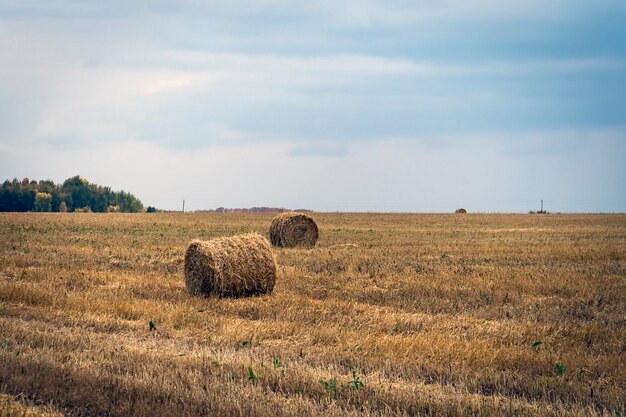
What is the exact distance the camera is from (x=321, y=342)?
11203mm

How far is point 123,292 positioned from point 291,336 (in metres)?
5.51

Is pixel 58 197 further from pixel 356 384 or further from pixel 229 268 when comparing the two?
pixel 356 384

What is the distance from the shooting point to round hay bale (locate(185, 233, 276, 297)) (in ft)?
53.6

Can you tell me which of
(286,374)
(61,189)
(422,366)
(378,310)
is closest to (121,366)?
(286,374)

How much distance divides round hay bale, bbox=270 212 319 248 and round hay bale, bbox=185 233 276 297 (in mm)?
13128

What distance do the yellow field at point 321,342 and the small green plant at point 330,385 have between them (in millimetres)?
43

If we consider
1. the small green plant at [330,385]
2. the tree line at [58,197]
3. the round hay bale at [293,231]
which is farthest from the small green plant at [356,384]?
the tree line at [58,197]

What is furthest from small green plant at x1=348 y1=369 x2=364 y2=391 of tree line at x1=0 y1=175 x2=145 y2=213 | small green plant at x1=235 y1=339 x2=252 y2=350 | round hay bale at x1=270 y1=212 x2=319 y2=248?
tree line at x1=0 y1=175 x2=145 y2=213

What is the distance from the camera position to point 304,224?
30.9 m

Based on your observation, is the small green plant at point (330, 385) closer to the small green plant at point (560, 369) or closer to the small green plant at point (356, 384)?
the small green plant at point (356, 384)

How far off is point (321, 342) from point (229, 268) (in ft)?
18.4

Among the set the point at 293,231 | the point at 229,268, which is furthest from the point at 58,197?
the point at 229,268

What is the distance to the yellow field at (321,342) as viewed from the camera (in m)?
7.98

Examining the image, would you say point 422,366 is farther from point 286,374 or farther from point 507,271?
point 507,271
